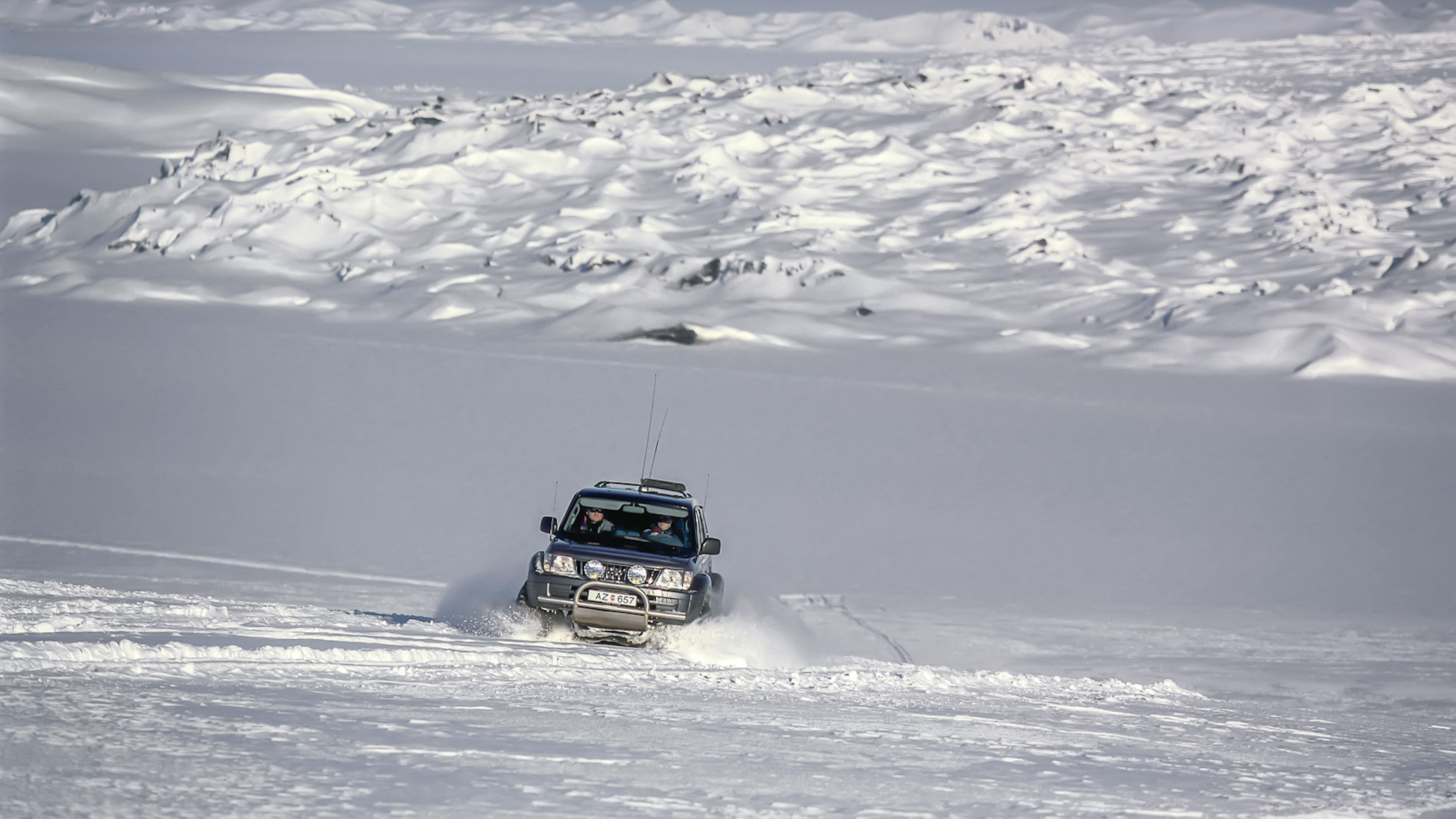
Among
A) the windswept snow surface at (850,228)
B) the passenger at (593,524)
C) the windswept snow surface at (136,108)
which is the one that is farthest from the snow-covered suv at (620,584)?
the windswept snow surface at (136,108)

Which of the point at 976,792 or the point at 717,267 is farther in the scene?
the point at 717,267

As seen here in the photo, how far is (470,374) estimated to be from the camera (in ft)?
108

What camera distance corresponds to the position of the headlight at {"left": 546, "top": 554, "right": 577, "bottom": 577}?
9.00 m

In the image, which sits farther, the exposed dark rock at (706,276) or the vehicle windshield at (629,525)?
the exposed dark rock at (706,276)

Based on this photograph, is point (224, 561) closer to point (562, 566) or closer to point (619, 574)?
point (562, 566)

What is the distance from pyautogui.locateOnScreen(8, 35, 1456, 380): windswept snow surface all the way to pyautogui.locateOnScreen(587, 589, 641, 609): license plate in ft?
95.7

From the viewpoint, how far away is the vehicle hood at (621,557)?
9031 mm

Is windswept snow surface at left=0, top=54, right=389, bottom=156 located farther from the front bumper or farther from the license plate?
the license plate

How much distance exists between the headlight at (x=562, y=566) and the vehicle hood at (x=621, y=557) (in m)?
0.02

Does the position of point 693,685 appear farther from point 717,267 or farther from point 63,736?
point 717,267

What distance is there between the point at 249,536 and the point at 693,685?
422 inches

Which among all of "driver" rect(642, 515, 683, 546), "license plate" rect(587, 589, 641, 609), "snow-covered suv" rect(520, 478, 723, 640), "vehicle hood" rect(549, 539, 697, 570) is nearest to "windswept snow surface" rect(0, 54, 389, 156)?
"driver" rect(642, 515, 683, 546)

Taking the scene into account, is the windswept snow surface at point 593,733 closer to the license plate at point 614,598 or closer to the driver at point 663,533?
the license plate at point 614,598

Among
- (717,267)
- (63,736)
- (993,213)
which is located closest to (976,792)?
(63,736)
